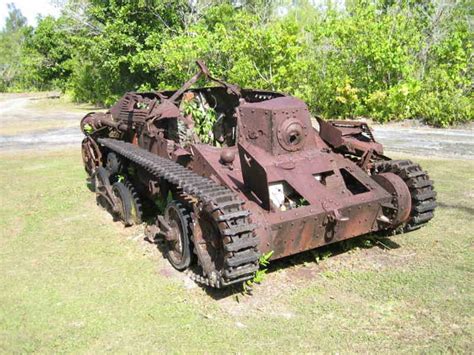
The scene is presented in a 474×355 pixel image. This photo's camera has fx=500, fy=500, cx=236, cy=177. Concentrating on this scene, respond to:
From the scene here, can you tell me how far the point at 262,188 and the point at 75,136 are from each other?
13.6m

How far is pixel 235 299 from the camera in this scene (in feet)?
16.4

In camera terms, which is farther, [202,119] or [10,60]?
[10,60]

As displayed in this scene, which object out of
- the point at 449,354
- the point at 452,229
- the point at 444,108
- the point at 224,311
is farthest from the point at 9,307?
the point at 444,108

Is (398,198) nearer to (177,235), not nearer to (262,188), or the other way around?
(262,188)

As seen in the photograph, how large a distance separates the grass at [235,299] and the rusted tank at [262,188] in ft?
1.21

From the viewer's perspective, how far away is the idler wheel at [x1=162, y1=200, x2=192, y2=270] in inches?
216

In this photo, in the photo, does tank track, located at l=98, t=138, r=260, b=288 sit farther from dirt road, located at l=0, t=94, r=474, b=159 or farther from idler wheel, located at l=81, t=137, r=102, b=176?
dirt road, located at l=0, t=94, r=474, b=159

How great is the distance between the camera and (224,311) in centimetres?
479

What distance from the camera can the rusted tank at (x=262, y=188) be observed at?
489 centimetres

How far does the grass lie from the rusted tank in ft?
1.21

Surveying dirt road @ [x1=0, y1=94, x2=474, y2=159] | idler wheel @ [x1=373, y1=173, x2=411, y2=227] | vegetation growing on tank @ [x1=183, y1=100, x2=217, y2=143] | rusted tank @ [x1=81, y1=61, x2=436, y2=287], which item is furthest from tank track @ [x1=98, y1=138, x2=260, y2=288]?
dirt road @ [x1=0, y1=94, x2=474, y2=159]

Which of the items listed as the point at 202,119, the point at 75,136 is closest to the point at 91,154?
the point at 202,119

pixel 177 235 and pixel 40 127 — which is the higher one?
pixel 177 235

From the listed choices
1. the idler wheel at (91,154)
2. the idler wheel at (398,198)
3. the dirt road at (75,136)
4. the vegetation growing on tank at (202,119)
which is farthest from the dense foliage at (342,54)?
the idler wheel at (398,198)
